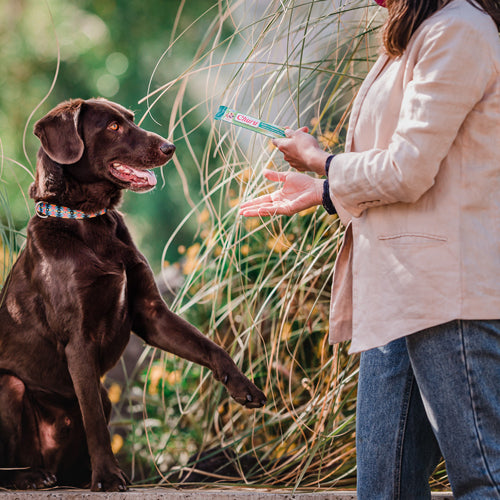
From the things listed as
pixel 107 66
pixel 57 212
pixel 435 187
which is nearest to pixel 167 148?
pixel 57 212

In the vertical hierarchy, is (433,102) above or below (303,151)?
above

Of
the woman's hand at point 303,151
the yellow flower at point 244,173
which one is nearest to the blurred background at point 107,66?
the yellow flower at point 244,173

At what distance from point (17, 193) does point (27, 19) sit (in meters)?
0.91

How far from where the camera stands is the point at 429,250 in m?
1.10

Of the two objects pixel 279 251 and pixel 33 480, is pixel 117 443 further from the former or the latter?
pixel 279 251

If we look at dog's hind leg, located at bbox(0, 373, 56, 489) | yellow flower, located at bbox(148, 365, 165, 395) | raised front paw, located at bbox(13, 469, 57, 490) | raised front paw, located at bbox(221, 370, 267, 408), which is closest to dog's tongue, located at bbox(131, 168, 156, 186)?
raised front paw, located at bbox(221, 370, 267, 408)

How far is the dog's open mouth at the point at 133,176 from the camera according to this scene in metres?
2.08

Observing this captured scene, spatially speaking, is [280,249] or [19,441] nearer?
[19,441]

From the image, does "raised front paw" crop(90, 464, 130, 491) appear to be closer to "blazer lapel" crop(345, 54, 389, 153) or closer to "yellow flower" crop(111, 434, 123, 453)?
"blazer lapel" crop(345, 54, 389, 153)

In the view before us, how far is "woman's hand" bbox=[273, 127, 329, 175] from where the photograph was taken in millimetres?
1321

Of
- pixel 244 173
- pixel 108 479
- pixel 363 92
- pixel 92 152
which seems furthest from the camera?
pixel 244 173

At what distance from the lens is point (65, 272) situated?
1.97 meters

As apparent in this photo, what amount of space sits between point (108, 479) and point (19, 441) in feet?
1.23

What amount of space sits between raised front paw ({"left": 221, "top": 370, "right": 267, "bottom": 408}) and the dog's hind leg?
65 centimetres
